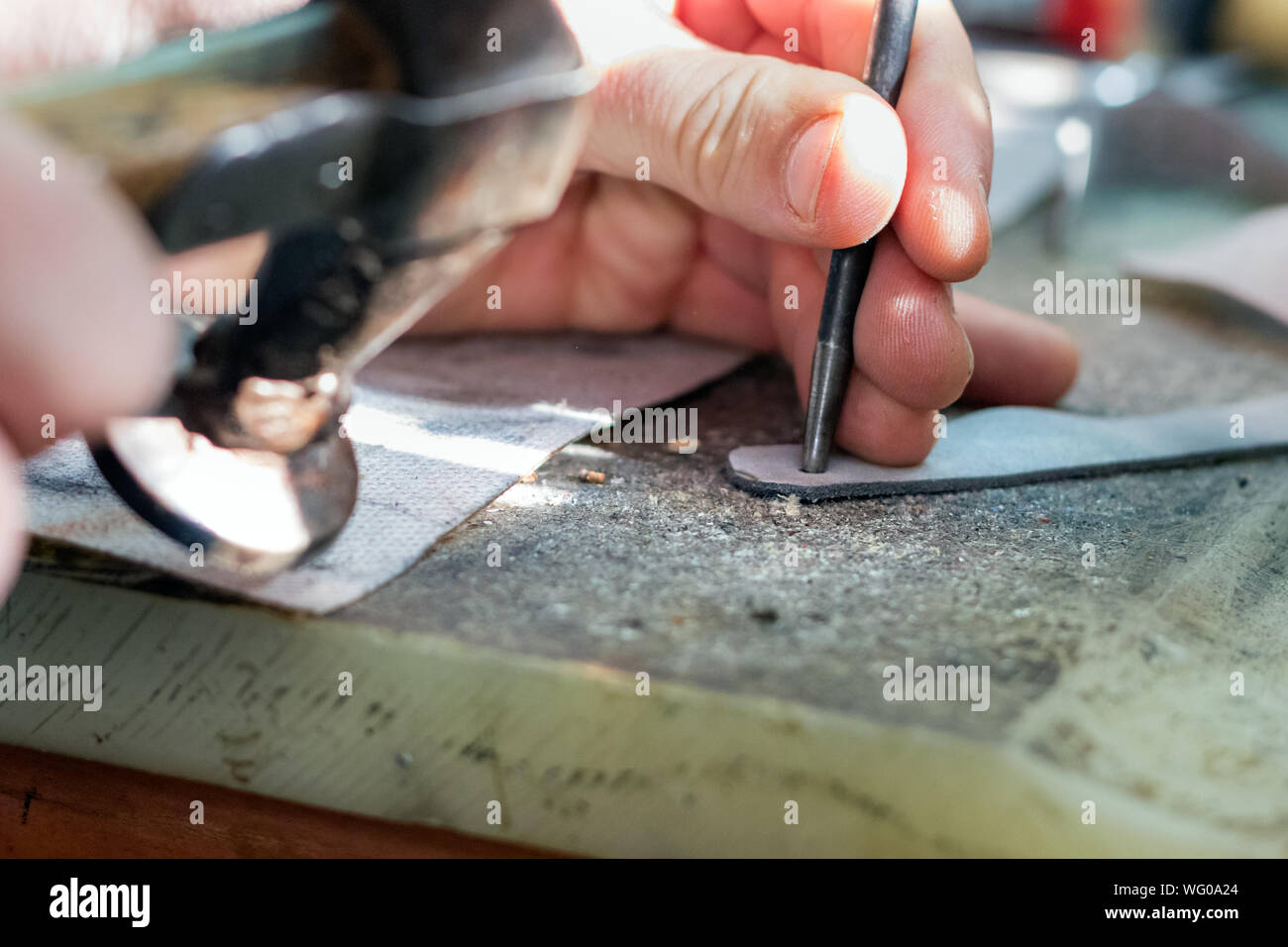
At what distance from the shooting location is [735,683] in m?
0.43

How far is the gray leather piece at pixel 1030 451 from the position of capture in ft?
2.14

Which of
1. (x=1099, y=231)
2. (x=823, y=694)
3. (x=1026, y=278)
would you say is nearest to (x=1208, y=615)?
(x=823, y=694)

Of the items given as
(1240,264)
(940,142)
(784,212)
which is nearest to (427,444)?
(784,212)

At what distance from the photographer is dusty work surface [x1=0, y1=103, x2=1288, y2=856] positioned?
41 centimetres

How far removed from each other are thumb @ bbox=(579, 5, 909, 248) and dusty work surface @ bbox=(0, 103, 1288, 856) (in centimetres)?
18

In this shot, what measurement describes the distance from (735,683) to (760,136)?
362 millimetres

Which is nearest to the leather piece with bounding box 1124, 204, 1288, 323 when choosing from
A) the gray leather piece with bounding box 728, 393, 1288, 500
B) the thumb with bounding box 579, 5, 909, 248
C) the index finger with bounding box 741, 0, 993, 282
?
the gray leather piece with bounding box 728, 393, 1288, 500

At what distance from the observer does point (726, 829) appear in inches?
17.4

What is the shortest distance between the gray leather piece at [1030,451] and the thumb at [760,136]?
0.14 meters

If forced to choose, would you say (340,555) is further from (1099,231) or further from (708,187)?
(1099,231)

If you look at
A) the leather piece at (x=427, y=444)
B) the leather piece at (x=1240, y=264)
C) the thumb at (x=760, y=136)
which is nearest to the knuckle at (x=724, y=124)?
the thumb at (x=760, y=136)

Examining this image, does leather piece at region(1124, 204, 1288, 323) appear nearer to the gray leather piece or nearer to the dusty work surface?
the gray leather piece

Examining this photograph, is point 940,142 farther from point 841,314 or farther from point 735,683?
point 735,683
